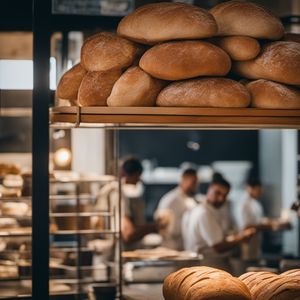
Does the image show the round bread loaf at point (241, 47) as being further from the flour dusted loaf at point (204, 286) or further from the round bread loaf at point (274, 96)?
the flour dusted loaf at point (204, 286)

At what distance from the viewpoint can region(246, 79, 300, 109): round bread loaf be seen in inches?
89.1

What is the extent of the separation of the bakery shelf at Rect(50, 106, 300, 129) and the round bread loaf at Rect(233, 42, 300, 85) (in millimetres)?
124

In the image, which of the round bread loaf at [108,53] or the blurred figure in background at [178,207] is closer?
the round bread loaf at [108,53]

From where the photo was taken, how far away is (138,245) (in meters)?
5.85

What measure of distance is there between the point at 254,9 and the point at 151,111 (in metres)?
0.50

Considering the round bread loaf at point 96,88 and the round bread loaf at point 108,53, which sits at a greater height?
the round bread loaf at point 108,53

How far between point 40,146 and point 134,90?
0.35 meters

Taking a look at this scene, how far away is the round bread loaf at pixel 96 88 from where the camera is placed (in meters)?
2.31

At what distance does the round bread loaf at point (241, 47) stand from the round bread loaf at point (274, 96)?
11 centimetres

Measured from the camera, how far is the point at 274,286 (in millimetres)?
2338

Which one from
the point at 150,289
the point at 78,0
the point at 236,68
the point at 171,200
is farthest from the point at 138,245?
the point at 236,68

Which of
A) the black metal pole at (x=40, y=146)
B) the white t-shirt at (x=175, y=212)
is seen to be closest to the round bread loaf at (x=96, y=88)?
the black metal pole at (x=40, y=146)

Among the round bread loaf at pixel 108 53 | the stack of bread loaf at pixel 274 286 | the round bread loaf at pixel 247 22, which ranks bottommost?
the stack of bread loaf at pixel 274 286

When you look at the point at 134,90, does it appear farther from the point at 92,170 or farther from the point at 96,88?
the point at 92,170
